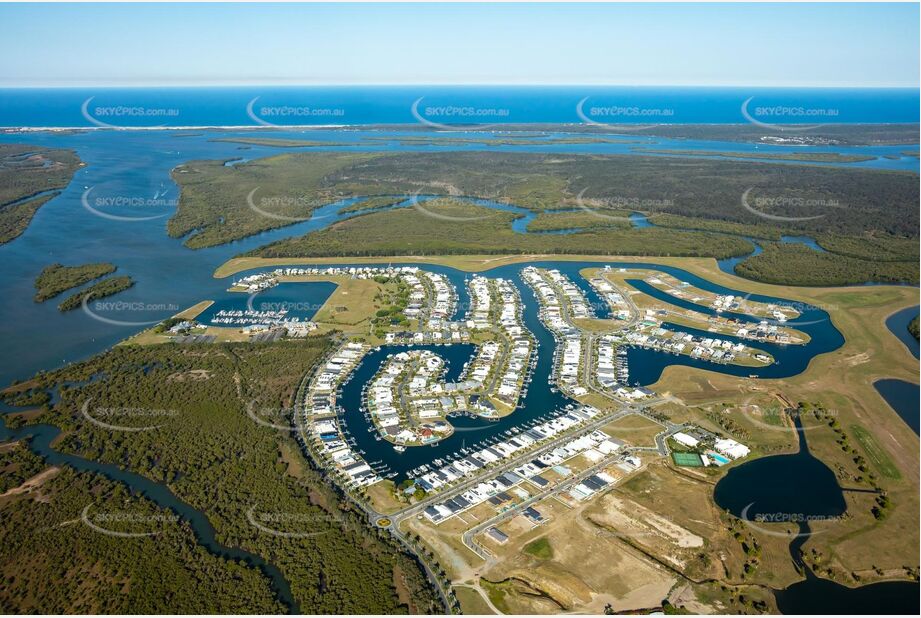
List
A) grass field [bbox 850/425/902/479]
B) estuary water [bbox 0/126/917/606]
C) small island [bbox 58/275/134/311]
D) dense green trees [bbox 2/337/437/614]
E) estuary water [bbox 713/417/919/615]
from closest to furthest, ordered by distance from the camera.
Result: estuary water [bbox 713/417/919/615], dense green trees [bbox 2/337/437/614], grass field [bbox 850/425/902/479], estuary water [bbox 0/126/917/606], small island [bbox 58/275/134/311]

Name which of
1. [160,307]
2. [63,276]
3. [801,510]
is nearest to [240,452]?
[160,307]

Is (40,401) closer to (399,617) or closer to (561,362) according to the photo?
(399,617)

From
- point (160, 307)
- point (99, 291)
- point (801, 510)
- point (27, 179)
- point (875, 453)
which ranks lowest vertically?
point (801, 510)

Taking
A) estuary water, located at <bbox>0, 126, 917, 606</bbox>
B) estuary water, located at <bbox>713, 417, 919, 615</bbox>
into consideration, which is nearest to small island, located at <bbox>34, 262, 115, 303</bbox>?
estuary water, located at <bbox>0, 126, 917, 606</bbox>

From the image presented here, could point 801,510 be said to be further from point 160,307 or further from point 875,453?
point 160,307

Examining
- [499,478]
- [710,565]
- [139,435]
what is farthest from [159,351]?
[710,565]

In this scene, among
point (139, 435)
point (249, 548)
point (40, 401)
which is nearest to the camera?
point (249, 548)

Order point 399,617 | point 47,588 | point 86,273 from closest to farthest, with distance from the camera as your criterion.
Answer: point 399,617 → point 47,588 → point 86,273

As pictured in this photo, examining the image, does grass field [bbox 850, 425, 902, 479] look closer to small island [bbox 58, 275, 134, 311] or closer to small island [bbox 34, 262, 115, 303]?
small island [bbox 58, 275, 134, 311]
